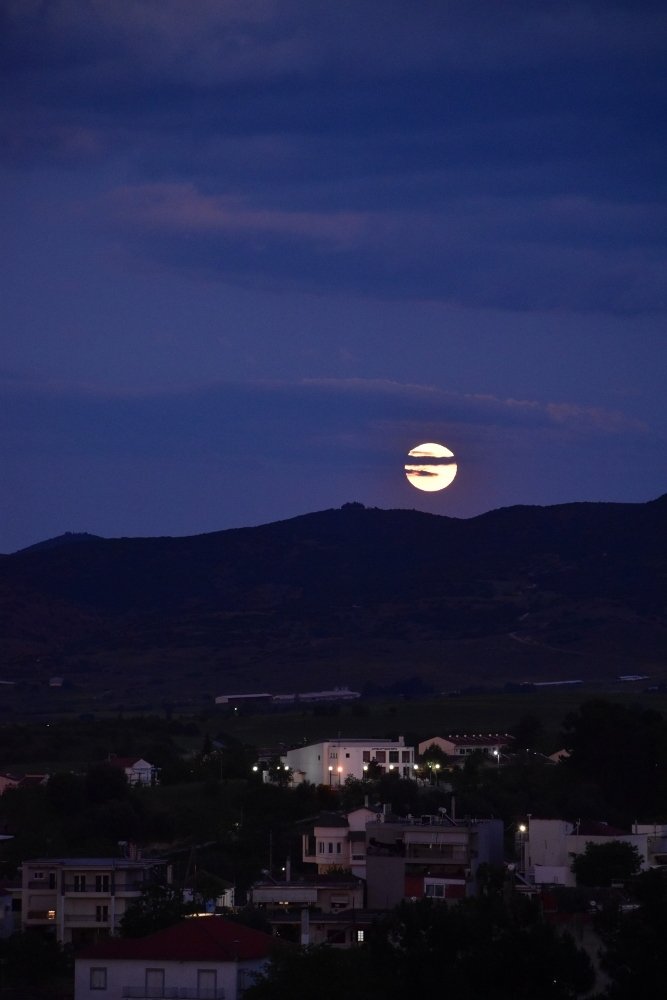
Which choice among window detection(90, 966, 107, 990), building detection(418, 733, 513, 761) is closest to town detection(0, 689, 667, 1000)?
window detection(90, 966, 107, 990)

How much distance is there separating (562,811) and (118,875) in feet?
73.7

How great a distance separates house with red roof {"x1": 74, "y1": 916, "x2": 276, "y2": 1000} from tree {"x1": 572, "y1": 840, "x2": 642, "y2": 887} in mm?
15991

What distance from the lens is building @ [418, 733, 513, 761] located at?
92625 mm

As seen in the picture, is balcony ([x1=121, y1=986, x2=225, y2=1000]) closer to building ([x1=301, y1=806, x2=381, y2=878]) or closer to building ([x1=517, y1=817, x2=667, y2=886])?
building ([x1=517, y1=817, x2=667, y2=886])

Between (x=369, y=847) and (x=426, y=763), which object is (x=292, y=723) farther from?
(x=369, y=847)

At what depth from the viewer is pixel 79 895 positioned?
56.0m

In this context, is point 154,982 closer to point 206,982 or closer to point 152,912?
point 206,982

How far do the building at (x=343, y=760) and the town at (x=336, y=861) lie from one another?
84 mm

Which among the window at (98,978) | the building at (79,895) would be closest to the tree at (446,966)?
the window at (98,978)

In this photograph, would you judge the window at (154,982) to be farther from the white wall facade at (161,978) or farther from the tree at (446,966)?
the tree at (446,966)

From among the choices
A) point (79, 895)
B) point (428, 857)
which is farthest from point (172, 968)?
point (428, 857)

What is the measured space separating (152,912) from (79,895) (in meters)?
5.28

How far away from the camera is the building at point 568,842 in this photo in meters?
62.3

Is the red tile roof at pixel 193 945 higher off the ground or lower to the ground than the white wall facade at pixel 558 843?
lower
